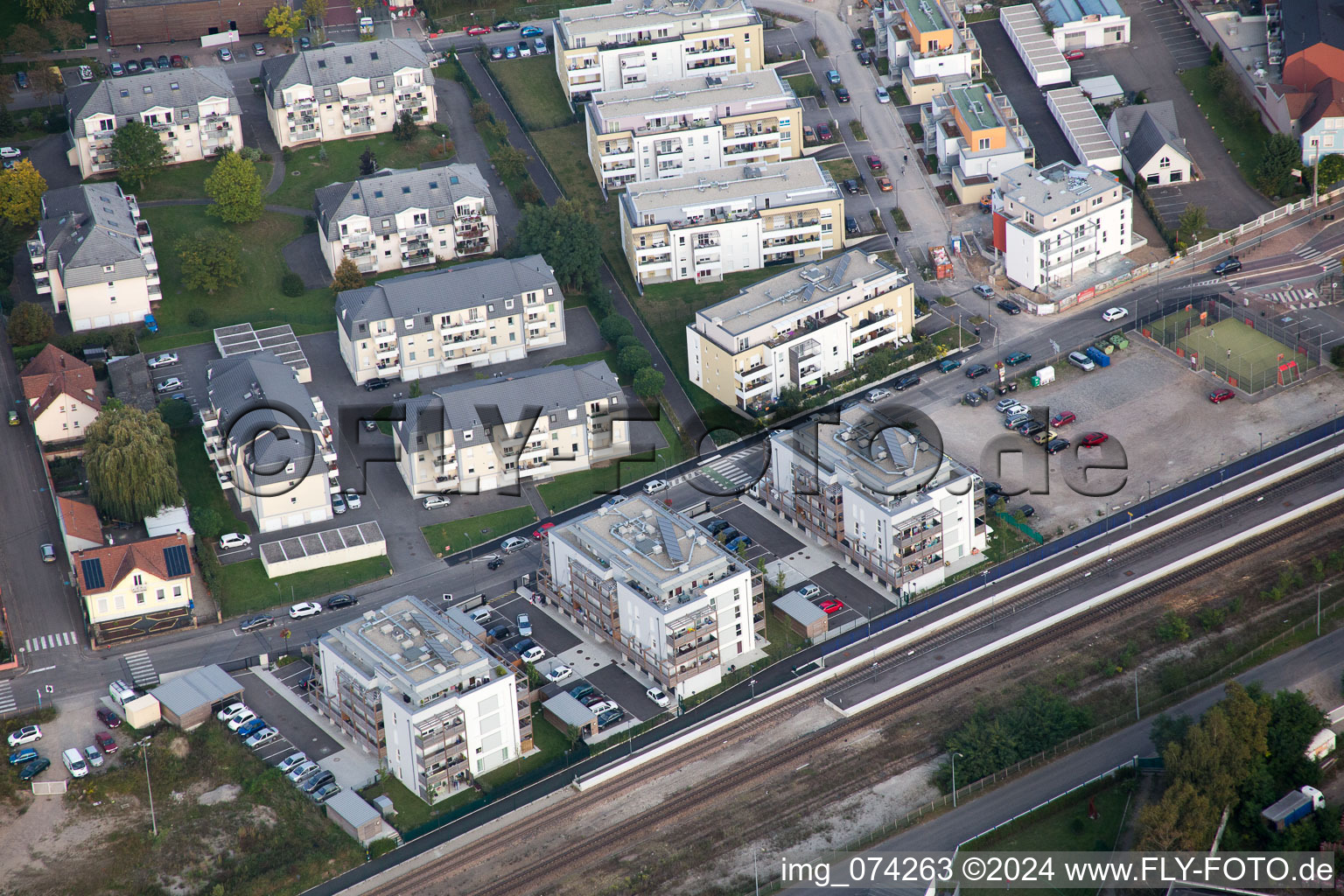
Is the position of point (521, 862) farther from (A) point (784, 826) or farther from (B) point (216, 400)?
(B) point (216, 400)

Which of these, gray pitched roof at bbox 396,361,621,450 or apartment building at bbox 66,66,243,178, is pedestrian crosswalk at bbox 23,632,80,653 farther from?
apartment building at bbox 66,66,243,178

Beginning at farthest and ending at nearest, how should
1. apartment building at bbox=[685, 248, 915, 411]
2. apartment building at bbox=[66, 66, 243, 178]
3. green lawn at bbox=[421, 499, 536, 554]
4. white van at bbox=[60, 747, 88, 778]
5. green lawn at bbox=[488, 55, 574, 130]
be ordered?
green lawn at bbox=[488, 55, 574, 130]
apartment building at bbox=[66, 66, 243, 178]
apartment building at bbox=[685, 248, 915, 411]
green lawn at bbox=[421, 499, 536, 554]
white van at bbox=[60, 747, 88, 778]

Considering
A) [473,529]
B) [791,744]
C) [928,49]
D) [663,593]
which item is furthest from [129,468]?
[928,49]

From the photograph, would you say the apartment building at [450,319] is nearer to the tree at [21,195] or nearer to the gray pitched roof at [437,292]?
the gray pitched roof at [437,292]

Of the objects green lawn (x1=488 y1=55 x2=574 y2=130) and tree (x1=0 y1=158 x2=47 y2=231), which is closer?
tree (x1=0 y1=158 x2=47 y2=231)

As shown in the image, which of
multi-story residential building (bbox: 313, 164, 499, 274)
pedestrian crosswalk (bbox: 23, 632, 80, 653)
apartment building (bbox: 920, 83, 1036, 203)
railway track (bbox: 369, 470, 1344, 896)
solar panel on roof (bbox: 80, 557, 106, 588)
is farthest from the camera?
apartment building (bbox: 920, 83, 1036, 203)

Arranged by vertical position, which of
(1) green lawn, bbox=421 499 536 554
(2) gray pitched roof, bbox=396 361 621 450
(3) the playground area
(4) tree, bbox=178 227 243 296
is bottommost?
(1) green lawn, bbox=421 499 536 554

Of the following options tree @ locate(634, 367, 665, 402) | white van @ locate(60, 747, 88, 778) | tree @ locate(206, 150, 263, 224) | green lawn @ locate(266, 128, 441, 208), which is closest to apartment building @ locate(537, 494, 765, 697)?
tree @ locate(634, 367, 665, 402)
